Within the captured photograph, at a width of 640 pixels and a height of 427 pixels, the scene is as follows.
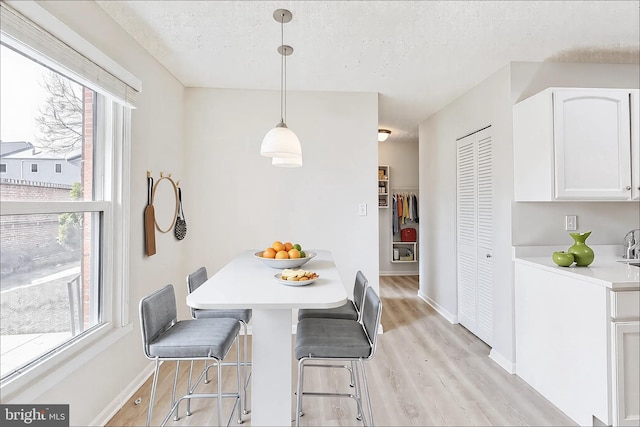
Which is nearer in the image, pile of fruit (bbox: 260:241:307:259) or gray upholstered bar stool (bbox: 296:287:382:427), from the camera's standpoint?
gray upholstered bar stool (bbox: 296:287:382:427)

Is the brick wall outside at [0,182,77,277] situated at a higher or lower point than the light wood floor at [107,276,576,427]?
higher

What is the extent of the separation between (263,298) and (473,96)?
2949 mm

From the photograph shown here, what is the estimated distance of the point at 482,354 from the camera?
9.37ft

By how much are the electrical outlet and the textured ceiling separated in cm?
125

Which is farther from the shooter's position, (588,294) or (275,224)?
(275,224)

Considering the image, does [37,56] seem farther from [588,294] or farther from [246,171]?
[588,294]

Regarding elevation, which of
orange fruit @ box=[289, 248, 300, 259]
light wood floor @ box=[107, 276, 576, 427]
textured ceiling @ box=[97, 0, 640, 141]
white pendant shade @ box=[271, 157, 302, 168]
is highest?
textured ceiling @ box=[97, 0, 640, 141]

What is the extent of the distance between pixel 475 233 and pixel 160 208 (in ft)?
9.49

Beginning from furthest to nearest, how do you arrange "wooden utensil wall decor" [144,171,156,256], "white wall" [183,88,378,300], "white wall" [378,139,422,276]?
"white wall" [378,139,422,276] → "white wall" [183,88,378,300] → "wooden utensil wall decor" [144,171,156,256]

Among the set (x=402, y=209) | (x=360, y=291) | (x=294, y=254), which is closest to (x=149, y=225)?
(x=294, y=254)

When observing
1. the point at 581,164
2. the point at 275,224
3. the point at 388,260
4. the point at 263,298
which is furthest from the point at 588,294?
the point at 388,260

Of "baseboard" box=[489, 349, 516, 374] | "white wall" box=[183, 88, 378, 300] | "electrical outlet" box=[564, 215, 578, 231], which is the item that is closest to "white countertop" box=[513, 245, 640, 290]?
"electrical outlet" box=[564, 215, 578, 231]

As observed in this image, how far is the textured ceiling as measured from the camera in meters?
1.95

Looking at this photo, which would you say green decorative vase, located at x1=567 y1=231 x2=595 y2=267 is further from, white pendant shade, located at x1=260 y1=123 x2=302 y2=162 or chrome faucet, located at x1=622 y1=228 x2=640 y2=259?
white pendant shade, located at x1=260 y1=123 x2=302 y2=162
